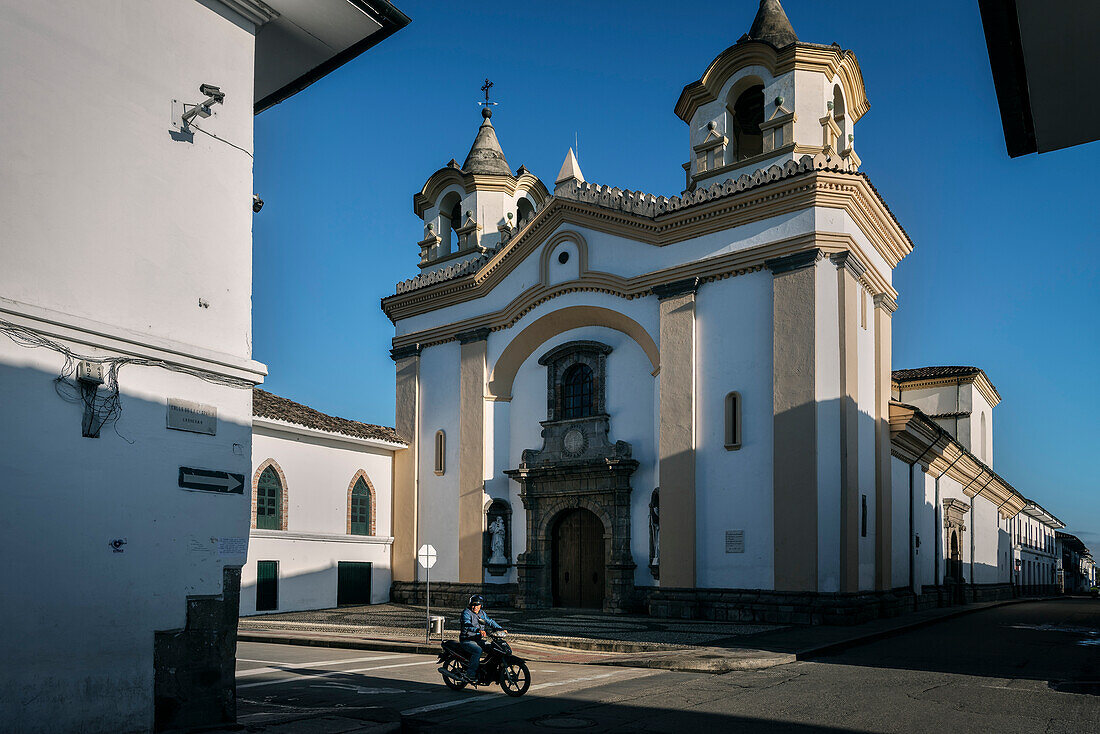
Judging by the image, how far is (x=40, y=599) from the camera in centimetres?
711

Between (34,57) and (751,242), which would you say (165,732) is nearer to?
(34,57)

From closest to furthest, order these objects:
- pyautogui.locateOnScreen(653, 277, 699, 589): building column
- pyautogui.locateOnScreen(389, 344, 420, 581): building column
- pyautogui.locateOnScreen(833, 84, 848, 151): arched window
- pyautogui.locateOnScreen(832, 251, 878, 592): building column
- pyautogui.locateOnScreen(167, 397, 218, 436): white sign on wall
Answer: pyautogui.locateOnScreen(167, 397, 218, 436): white sign on wall, pyautogui.locateOnScreen(832, 251, 878, 592): building column, pyautogui.locateOnScreen(653, 277, 699, 589): building column, pyautogui.locateOnScreen(833, 84, 848, 151): arched window, pyautogui.locateOnScreen(389, 344, 420, 581): building column

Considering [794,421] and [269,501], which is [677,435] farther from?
[269,501]

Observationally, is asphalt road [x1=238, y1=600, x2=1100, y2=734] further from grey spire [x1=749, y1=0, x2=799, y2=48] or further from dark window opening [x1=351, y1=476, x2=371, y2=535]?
grey spire [x1=749, y1=0, x2=799, y2=48]

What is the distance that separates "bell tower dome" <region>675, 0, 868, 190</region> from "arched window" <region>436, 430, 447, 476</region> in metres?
10.2

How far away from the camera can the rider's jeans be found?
36.2 feet

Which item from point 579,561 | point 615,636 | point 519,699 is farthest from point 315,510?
point 519,699

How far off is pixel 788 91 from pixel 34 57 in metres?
17.4

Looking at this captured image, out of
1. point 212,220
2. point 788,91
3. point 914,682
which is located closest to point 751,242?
point 788,91

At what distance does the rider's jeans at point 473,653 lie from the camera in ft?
36.2

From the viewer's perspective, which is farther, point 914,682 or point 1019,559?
point 1019,559


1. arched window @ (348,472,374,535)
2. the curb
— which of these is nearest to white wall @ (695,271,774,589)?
the curb

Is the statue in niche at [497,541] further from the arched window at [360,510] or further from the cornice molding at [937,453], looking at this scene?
the cornice molding at [937,453]

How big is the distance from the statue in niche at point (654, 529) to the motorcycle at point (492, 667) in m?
10.8
